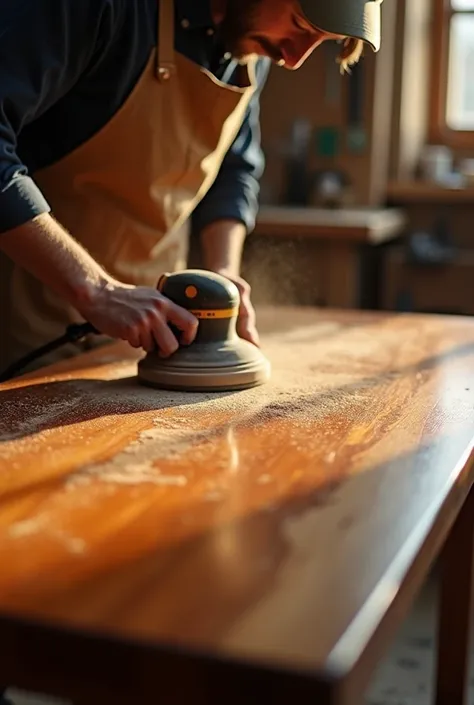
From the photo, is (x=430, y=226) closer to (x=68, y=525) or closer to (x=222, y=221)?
(x=222, y=221)

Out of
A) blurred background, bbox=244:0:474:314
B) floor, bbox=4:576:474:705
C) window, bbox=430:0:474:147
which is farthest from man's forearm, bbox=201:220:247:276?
window, bbox=430:0:474:147

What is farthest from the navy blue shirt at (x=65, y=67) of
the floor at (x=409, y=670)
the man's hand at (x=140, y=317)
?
the floor at (x=409, y=670)

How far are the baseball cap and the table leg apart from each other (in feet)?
2.39

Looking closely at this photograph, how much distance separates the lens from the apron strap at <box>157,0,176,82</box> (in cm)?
149

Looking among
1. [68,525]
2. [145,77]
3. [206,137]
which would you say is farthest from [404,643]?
[68,525]

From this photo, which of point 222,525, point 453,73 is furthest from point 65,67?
point 453,73

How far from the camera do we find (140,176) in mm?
1618

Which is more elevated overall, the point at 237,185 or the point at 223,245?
the point at 237,185

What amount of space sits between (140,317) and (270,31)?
53cm

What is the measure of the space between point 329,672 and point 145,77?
112 cm

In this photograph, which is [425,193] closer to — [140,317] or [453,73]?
[453,73]

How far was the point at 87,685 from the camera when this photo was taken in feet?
2.19

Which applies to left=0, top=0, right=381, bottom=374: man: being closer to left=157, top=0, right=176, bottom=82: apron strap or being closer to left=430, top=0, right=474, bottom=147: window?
left=157, top=0, right=176, bottom=82: apron strap

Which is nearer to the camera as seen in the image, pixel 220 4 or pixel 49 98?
pixel 49 98
